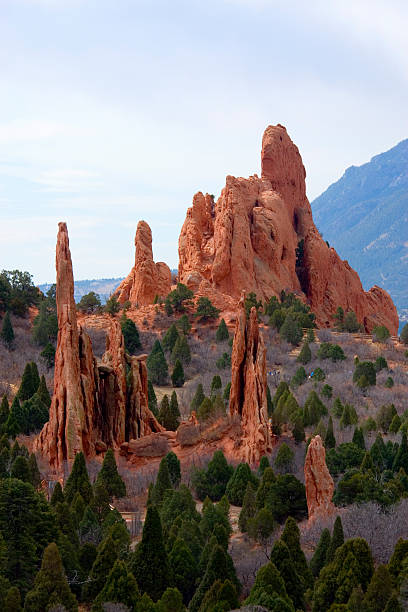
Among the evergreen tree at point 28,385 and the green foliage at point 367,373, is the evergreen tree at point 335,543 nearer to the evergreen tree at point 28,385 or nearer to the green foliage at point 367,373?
the evergreen tree at point 28,385

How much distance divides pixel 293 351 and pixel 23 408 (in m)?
26.8

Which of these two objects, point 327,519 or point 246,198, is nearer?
point 327,519

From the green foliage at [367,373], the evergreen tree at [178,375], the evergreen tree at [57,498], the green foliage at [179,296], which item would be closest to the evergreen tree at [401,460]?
the evergreen tree at [57,498]

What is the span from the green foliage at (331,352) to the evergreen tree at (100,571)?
3772 centimetres

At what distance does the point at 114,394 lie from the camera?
40.3m

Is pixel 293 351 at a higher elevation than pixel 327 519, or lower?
higher

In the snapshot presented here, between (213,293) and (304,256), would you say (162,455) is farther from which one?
(304,256)

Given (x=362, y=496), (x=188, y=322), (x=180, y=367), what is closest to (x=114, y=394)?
(x=362, y=496)

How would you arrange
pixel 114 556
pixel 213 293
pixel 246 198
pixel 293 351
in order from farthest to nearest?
pixel 246 198 → pixel 213 293 → pixel 293 351 → pixel 114 556

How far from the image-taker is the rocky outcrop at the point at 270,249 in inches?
2827

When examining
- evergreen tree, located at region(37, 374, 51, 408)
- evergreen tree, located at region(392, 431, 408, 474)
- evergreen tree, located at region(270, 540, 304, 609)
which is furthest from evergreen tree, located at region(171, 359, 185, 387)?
evergreen tree, located at region(270, 540, 304, 609)

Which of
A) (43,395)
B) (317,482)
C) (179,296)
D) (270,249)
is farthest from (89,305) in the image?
(317,482)

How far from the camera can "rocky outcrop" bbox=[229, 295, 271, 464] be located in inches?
1516

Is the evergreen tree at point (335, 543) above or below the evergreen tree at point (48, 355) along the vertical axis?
below
